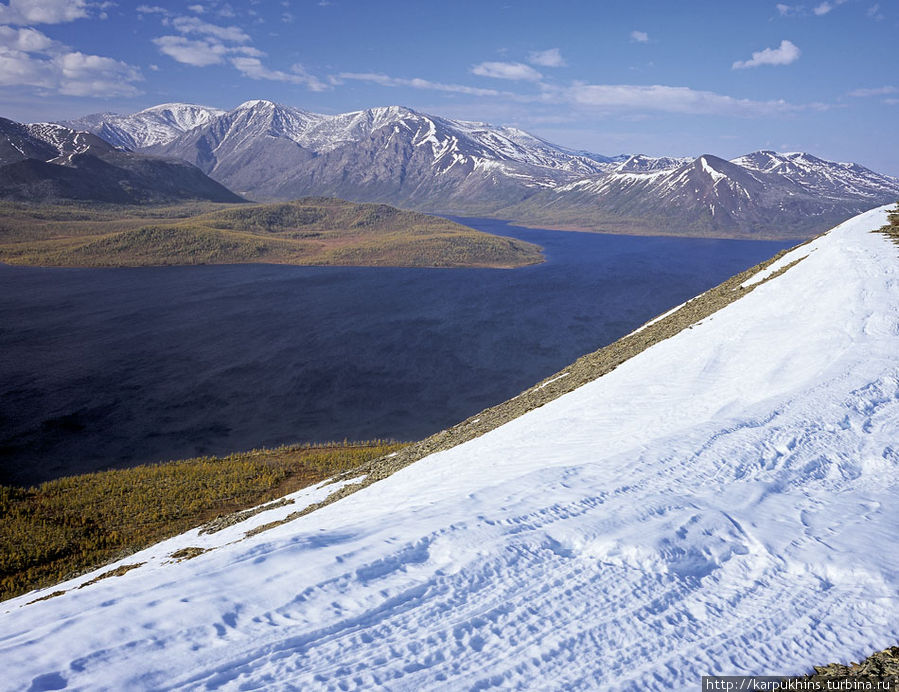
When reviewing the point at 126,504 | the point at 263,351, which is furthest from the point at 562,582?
the point at 263,351

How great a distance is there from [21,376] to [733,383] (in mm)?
42509

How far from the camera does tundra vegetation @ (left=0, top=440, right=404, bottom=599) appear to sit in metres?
16.2

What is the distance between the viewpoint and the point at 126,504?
65.7ft

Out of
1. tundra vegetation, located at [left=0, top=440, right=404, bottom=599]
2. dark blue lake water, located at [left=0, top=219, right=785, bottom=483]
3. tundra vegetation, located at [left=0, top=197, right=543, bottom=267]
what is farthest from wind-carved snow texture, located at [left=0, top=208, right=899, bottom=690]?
tundra vegetation, located at [left=0, top=197, right=543, bottom=267]

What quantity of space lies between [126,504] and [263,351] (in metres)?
26.3

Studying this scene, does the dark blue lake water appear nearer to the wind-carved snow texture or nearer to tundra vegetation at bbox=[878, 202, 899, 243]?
tundra vegetation at bbox=[878, 202, 899, 243]

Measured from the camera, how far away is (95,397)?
1359 inches

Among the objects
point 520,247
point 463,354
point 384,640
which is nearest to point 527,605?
point 384,640

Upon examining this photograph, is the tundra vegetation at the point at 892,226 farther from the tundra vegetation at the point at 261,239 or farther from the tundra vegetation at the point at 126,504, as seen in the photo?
the tundra vegetation at the point at 261,239

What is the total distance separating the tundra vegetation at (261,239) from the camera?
90812 millimetres

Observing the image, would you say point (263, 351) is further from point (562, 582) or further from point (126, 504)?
point (562, 582)

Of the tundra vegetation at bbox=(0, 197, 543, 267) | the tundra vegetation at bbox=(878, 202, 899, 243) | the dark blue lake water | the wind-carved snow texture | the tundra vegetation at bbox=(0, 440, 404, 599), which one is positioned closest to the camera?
the wind-carved snow texture

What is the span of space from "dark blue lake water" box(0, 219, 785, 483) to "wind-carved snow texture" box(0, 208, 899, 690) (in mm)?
23381

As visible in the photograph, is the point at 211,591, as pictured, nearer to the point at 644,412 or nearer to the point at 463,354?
the point at 644,412
